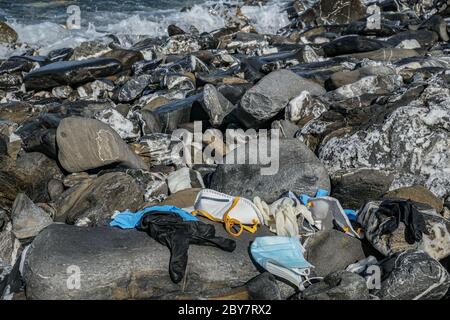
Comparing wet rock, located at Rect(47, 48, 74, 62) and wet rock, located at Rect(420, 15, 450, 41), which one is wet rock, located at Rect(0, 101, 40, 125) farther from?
wet rock, located at Rect(420, 15, 450, 41)

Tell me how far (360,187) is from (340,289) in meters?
2.11

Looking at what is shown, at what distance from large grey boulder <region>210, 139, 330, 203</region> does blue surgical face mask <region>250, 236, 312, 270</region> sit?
3.92ft

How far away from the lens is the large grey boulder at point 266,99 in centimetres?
767

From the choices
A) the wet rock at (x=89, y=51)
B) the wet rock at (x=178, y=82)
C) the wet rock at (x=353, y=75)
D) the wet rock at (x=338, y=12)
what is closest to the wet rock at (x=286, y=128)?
the wet rock at (x=353, y=75)

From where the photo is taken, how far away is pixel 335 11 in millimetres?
17969

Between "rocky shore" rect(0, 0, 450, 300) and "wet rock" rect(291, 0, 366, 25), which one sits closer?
"rocky shore" rect(0, 0, 450, 300)

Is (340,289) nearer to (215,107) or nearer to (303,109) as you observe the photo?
(303,109)

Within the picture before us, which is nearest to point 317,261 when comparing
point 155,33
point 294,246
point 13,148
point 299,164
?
point 294,246

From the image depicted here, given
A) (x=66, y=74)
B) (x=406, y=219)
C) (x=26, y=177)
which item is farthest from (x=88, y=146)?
(x=66, y=74)

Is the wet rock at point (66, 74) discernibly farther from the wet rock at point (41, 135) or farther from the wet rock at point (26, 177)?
the wet rock at point (26, 177)

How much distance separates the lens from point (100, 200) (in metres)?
6.07

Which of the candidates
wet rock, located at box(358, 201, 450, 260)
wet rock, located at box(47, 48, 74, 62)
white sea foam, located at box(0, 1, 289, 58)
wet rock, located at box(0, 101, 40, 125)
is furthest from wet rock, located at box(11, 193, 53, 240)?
white sea foam, located at box(0, 1, 289, 58)

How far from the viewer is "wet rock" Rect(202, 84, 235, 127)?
828 centimetres

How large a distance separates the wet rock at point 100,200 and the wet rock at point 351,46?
7051mm
